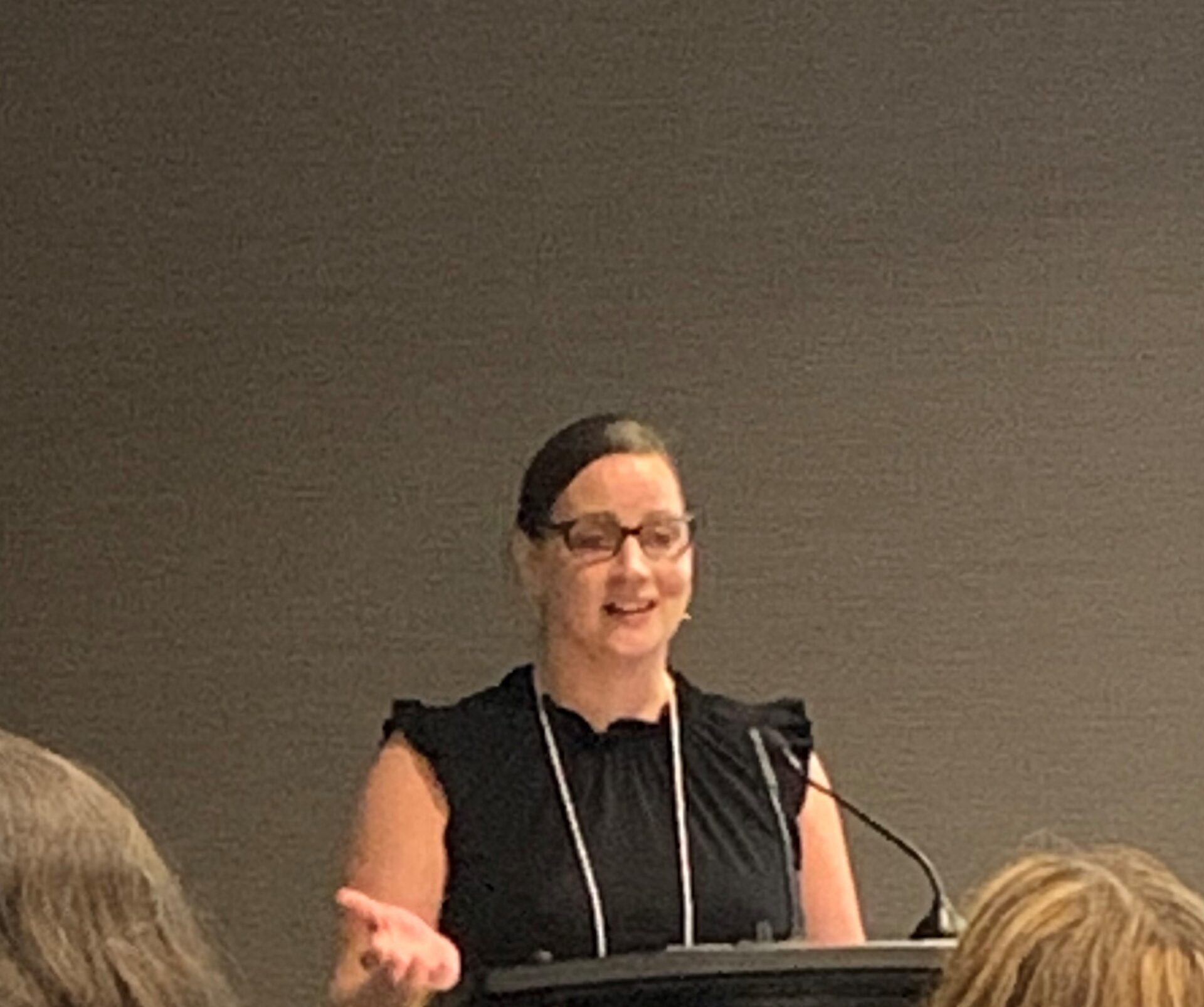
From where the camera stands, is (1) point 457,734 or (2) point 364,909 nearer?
(2) point 364,909

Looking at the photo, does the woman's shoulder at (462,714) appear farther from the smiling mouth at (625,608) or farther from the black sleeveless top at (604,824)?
the smiling mouth at (625,608)

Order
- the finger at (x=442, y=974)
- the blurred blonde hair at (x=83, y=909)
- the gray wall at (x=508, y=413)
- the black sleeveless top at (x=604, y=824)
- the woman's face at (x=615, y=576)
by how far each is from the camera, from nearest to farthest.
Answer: the blurred blonde hair at (x=83, y=909), the finger at (x=442, y=974), the black sleeveless top at (x=604, y=824), the woman's face at (x=615, y=576), the gray wall at (x=508, y=413)

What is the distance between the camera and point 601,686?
99.2 inches

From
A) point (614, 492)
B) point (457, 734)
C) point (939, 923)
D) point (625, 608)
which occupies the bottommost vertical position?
point (939, 923)

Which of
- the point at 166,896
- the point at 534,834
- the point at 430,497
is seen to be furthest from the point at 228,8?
the point at 166,896

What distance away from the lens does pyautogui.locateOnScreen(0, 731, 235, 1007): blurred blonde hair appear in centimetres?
109

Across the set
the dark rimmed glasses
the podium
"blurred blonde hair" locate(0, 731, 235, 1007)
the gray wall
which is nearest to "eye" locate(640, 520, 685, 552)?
the dark rimmed glasses

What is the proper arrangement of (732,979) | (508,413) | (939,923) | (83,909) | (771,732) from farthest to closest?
(508,413), (771,732), (939,923), (732,979), (83,909)

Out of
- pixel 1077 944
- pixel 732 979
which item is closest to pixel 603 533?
pixel 732 979

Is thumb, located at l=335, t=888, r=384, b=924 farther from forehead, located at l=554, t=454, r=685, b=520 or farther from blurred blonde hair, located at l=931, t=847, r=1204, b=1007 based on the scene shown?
forehead, located at l=554, t=454, r=685, b=520

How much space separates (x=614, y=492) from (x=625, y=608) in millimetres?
115

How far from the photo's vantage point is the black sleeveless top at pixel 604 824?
94.1 inches

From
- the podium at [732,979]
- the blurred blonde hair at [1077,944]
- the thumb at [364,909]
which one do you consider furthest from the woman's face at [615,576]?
the blurred blonde hair at [1077,944]

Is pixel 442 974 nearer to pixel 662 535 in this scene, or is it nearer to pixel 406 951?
pixel 406 951
